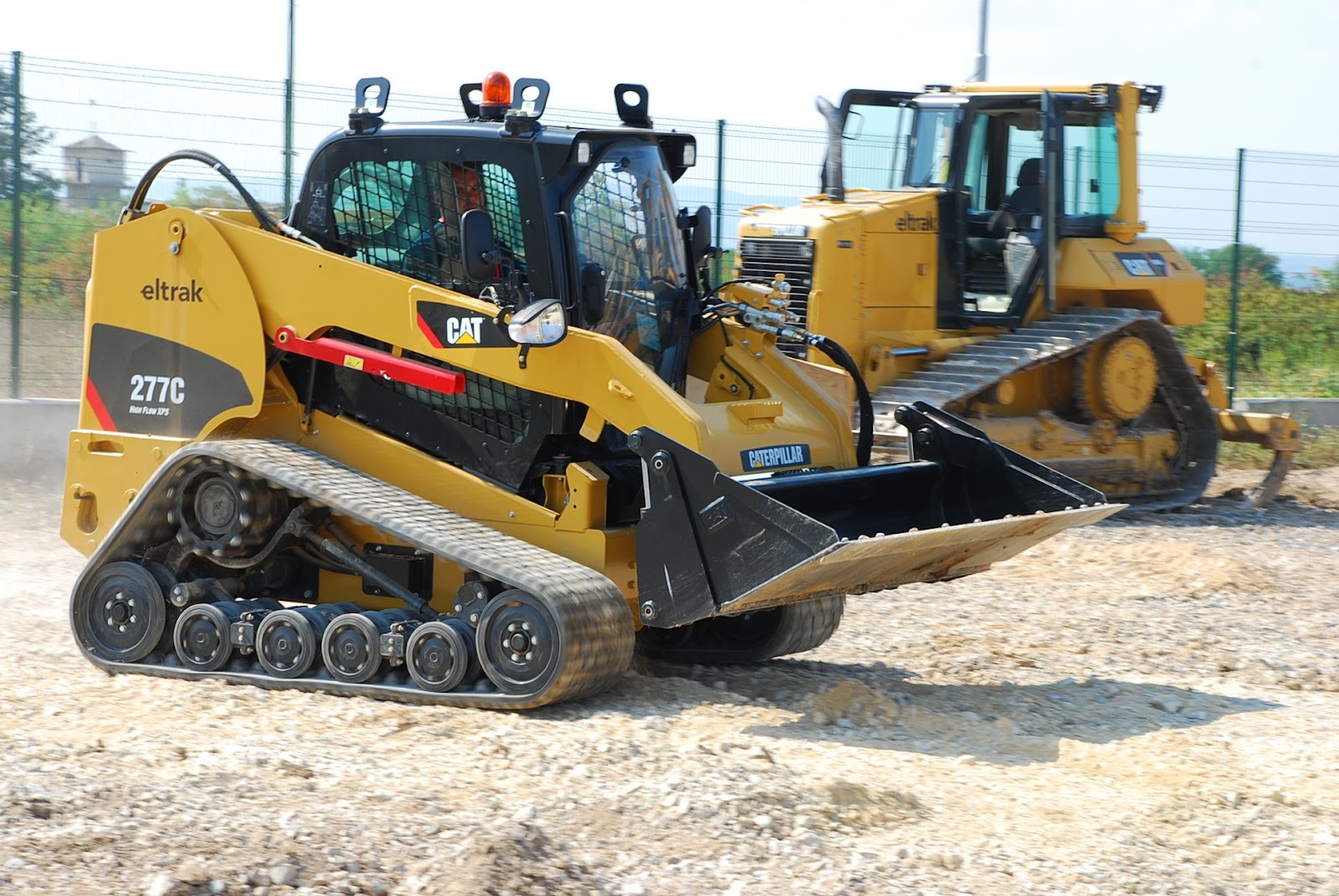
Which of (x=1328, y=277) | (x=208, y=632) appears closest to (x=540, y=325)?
(x=208, y=632)

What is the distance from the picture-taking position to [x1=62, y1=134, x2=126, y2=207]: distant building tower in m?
12.2

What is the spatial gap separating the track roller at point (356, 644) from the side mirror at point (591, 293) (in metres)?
1.39

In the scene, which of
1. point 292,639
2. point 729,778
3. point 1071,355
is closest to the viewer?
point 729,778

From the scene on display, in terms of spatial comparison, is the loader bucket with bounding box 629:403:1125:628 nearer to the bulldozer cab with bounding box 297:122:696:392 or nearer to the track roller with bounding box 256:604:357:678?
the bulldozer cab with bounding box 297:122:696:392

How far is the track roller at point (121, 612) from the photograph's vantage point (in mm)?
6523

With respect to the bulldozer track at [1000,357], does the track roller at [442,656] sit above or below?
below

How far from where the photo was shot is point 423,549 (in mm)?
6008

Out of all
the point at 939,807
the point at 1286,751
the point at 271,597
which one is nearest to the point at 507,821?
the point at 939,807

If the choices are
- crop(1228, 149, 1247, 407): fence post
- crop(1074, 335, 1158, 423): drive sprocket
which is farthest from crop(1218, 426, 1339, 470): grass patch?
crop(1074, 335, 1158, 423): drive sprocket

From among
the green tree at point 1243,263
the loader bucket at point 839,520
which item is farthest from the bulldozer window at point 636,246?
the green tree at point 1243,263

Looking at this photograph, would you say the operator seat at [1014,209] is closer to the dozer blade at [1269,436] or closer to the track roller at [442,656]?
the dozer blade at [1269,436]

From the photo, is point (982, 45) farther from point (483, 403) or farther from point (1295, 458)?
point (483, 403)

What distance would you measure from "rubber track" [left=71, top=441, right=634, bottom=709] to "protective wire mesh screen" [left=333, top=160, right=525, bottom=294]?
90cm

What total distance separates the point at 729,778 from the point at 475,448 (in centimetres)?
210
